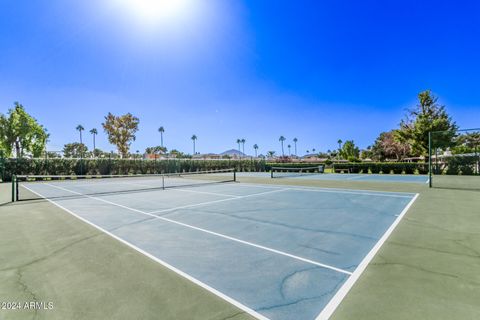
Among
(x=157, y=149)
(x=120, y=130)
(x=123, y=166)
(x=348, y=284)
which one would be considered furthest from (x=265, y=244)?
(x=157, y=149)

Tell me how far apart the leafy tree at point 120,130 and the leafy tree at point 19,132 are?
1027 cm

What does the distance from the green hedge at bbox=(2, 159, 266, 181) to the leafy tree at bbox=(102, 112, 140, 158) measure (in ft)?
32.1

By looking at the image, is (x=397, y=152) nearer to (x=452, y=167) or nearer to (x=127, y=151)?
(x=452, y=167)

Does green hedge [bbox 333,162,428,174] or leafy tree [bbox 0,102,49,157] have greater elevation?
leafy tree [bbox 0,102,49,157]

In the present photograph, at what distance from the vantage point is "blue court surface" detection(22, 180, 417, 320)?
2963 millimetres

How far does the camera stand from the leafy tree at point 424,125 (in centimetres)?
2642

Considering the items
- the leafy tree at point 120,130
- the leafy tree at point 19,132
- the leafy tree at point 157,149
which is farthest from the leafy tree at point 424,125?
the leafy tree at point 157,149

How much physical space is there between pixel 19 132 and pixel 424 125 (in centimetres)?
5586

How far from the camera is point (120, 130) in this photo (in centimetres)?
4312

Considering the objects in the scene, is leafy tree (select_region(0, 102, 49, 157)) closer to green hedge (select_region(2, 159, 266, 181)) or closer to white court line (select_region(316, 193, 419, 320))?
green hedge (select_region(2, 159, 266, 181))

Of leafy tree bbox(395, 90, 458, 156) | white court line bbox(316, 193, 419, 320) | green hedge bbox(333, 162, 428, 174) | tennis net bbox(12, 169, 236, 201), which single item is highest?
leafy tree bbox(395, 90, 458, 156)

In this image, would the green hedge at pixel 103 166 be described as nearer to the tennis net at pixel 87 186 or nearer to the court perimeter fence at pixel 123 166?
the court perimeter fence at pixel 123 166

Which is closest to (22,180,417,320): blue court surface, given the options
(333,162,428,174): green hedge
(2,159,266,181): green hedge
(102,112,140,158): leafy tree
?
(333,162,428,174): green hedge

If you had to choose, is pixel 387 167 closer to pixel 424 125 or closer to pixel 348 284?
pixel 424 125
